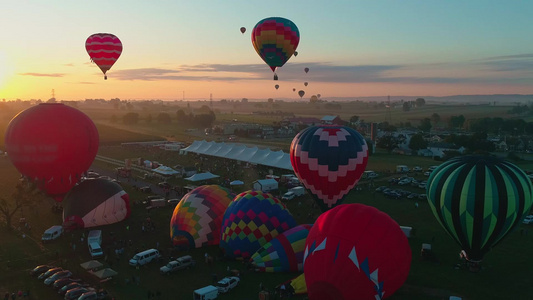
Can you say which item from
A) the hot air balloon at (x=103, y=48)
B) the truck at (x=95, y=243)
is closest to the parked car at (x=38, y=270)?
the truck at (x=95, y=243)

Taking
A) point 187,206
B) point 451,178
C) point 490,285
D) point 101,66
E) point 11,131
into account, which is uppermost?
point 101,66

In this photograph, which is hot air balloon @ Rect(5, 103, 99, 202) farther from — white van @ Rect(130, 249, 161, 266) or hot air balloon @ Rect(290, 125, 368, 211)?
hot air balloon @ Rect(290, 125, 368, 211)

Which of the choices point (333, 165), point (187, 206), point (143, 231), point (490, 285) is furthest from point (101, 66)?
point (490, 285)

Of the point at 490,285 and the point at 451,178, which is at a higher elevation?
the point at 451,178

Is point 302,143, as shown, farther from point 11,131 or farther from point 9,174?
point 9,174

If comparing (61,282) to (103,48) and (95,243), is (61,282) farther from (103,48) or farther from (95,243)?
(103,48)

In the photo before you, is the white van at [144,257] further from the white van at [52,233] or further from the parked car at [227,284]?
the white van at [52,233]
